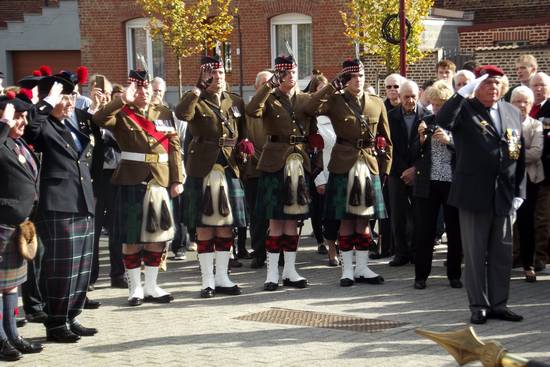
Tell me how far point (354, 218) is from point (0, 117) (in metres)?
4.15

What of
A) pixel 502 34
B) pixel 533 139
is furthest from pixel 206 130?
pixel 502 34

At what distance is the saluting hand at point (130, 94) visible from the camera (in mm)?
9109

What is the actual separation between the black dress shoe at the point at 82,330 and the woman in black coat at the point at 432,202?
338 cm

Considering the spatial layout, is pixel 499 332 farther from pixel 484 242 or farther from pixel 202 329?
pixel 202 329

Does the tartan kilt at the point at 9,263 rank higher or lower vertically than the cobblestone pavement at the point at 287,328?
higher

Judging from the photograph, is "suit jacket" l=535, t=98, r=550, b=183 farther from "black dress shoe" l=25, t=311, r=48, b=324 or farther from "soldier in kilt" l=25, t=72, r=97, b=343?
"black dress shoe" l=25, t=311, r=48, b=324

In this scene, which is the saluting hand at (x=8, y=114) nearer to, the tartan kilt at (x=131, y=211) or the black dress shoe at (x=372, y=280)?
the tartan kilt at (x=131, y=211)

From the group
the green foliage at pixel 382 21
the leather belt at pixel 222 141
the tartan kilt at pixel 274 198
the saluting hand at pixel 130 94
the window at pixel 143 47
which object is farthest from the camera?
the window at pixel 143 47

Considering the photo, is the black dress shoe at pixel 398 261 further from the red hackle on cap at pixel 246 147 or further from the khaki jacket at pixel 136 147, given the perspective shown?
the khaki jacket at pixel 136 147

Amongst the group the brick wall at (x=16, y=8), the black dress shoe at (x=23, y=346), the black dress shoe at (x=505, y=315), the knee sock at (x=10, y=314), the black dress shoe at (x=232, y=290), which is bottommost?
the black dress shoe at (x=232, y=290)

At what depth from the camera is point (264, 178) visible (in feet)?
33.7

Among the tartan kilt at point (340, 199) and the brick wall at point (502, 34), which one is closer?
the tartan kilt at point (340, 199)

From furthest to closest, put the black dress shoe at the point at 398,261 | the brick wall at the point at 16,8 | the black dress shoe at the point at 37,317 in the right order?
1. the brick wall at the point at 16,8
2. the black dress shoe at the point at 398,261
3. the black dress shoe at the point at 37,317

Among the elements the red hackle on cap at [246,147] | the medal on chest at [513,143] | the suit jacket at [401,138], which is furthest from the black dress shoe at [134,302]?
the medal on chest at [513,143]
